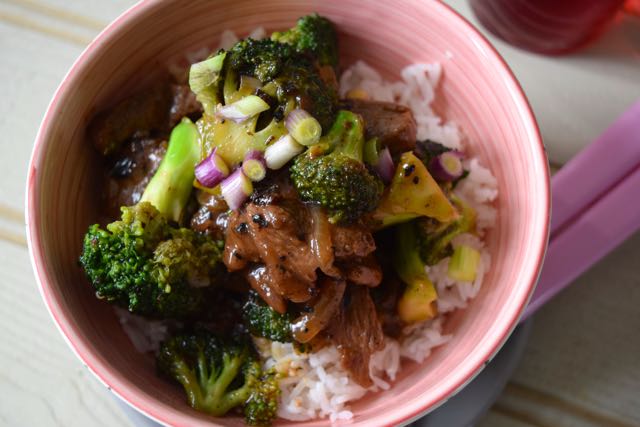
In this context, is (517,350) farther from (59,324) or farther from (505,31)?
(59,324)

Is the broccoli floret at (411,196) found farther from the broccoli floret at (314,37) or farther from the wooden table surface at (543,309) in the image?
the wooden table surface at (543,309)

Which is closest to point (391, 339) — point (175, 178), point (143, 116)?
point (175, 178)

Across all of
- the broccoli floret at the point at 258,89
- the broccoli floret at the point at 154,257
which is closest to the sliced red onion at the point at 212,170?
the broccoli floret at the point at 258,89

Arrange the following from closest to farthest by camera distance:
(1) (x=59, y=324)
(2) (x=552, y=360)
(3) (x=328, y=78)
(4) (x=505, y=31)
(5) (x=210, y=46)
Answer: (1) (x=59, y=324) < (3) (x=328, y=78) < (5) (x=210, y=46) < (2) (x=552, y=360) < (4) (x=505, y=31)

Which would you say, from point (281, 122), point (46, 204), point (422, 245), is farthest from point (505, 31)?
point (46, 204)

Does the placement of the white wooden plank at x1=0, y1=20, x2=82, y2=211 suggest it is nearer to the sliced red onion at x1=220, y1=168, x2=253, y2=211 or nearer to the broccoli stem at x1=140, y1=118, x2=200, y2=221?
the broccoli stem at x1=140, y1=118, x2=200, y2=221

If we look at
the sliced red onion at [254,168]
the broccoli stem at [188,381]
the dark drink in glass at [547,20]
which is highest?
the dark drink in glass at [547,20]
